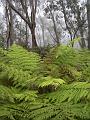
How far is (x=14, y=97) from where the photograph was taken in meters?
2.46

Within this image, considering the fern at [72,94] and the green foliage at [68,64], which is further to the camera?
the green foliage at [68,64]

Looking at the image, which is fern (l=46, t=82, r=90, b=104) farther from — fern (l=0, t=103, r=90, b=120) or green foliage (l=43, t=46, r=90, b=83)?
green foliage (l=43, t=46, r=90, b=83)

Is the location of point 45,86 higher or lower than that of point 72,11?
lower

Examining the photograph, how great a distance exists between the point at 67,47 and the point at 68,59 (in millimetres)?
125

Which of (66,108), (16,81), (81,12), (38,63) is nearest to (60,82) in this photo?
(66,108)

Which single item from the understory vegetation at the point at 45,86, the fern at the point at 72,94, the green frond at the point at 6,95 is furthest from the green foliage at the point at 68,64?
the green frond at the point at 6,95

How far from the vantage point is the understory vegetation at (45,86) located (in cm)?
222

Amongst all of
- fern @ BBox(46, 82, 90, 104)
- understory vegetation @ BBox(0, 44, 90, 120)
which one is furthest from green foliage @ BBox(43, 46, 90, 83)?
fern @ BBox(46, 82, 90, 104)

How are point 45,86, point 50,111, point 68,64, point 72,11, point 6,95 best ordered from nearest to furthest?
point 50,111, point 6,95, point 45,86, point 68,64, point 72,11

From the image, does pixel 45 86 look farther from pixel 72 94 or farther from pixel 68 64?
pixel 68 64

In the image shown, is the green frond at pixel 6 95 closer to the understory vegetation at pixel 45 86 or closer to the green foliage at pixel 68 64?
the understory vegetation at pixel 45 86

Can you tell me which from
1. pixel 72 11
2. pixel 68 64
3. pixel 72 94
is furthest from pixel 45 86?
pixel 72 11

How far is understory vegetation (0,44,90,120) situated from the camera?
87.6 inches

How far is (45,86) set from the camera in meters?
2.74
